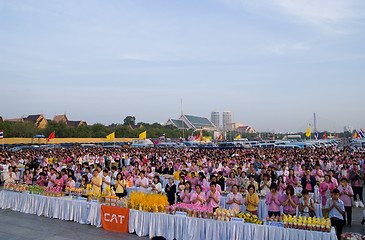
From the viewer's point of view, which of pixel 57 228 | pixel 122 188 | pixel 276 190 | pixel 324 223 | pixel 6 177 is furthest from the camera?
pixel 6 177

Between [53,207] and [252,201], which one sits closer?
[252,201]

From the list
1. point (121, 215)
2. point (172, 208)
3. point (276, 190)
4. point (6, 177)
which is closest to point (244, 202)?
point (276, 190)

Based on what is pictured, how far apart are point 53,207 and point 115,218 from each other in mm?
2823

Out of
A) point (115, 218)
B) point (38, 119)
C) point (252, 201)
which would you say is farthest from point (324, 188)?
point (38, 119)

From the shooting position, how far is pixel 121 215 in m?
8.08

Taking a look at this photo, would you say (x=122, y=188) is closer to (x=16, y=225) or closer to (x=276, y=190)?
(x=16, y=225)

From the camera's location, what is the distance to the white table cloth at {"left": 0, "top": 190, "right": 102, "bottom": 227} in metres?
8.77

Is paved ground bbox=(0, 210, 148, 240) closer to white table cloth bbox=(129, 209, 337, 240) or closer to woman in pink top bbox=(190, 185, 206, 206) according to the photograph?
white table cloth bbox=(129, 209, 337, 240)

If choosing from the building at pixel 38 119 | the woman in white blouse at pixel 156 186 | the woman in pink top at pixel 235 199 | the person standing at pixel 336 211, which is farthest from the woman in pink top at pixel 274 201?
the building at pixel 38 119

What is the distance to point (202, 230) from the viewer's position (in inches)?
268

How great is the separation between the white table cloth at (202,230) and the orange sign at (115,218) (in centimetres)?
19

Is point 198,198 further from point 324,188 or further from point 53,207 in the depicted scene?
point 53,207

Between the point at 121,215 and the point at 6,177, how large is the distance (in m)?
7.32

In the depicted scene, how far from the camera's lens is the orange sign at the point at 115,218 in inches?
315
